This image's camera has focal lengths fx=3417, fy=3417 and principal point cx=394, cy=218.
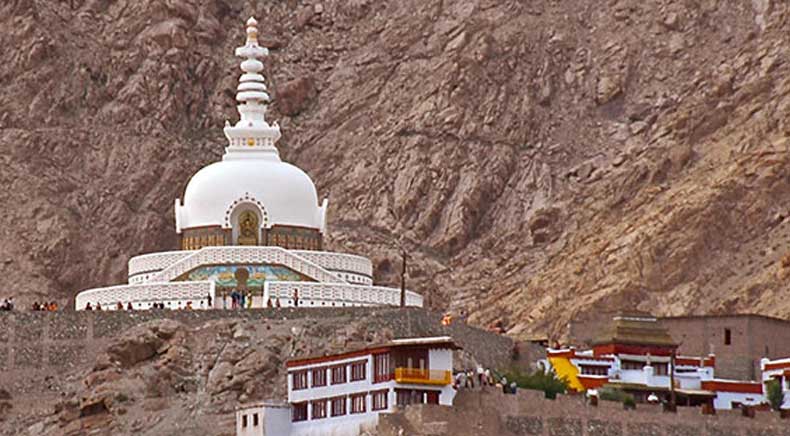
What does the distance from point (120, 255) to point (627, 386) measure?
124ft

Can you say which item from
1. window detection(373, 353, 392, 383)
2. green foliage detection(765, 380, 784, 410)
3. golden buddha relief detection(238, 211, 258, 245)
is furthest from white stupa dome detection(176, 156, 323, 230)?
window detection(373, 353, 392, 383)

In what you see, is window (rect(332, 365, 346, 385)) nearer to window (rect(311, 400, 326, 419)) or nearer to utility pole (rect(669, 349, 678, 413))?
window (rect(311, 400, 326, 419))

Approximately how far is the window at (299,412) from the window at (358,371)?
2243 millimetres

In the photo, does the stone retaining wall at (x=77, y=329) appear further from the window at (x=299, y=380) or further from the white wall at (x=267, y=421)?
the white wall at (x=267, y=421)

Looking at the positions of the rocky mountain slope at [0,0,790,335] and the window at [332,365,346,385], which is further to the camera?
the rocky mountain slope at [0,0,790,335]

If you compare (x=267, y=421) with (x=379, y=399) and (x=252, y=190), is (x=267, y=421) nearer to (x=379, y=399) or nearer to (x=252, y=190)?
(x=379, y=399)

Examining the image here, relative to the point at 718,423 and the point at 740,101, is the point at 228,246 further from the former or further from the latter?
the point at 740,101

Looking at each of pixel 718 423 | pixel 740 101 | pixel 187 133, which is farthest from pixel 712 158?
pixel 718 423

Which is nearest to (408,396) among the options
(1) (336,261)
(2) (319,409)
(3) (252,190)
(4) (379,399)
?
(4) (379,399)

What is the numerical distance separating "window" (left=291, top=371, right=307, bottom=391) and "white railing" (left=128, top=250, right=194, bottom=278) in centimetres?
1512

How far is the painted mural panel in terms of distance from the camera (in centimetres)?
11769

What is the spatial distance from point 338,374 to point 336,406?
1.01 meters

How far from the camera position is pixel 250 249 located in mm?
118562

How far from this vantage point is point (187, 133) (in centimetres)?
15488
